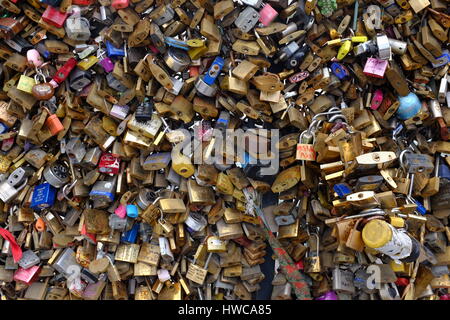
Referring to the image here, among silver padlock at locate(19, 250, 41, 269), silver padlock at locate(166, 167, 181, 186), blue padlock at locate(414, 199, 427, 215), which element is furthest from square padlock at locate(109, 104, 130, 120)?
blue padlock at locate(414, 199, 427, 215)

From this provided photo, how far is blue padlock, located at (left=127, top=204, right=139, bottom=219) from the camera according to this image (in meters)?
3.46

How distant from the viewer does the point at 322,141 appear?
3.20m

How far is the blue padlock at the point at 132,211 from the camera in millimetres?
3461

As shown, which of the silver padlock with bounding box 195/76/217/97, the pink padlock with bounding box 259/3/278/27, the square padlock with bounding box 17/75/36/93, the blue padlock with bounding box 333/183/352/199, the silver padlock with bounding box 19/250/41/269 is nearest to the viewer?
the blue padlock with bounding box 333/183/352/199

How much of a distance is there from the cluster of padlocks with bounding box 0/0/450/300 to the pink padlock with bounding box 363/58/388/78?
2cm

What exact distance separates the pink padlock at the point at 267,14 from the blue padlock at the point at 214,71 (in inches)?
13.7

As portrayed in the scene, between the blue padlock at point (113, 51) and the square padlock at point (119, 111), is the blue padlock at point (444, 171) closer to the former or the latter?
the square padlock at point (119, 111)

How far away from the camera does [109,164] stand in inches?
139

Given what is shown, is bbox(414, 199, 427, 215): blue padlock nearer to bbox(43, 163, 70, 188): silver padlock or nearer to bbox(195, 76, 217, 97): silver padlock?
bbox(195, 76, 217, 97): silver padlock

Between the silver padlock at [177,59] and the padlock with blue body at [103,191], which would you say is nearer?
the silver padlock at [177,59]

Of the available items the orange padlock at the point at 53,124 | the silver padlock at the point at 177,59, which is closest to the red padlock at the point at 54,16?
the orange padlock at the point at 53,124

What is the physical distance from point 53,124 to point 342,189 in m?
1.86

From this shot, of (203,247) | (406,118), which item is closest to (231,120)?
(203,247)

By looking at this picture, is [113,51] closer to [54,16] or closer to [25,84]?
[54,16]
